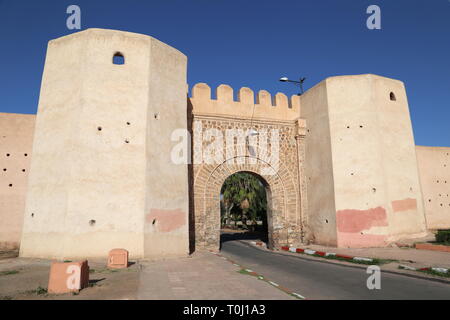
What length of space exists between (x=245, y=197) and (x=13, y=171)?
54.6 ft

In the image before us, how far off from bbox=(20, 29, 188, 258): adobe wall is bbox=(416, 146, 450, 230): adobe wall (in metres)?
11.8

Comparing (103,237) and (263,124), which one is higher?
(263,124)

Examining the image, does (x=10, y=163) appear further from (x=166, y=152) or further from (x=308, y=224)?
(x=308, y=224)

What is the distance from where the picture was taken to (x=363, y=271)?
23.4 ft

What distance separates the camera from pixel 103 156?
8.30 metres

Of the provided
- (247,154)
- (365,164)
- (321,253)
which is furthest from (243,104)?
(321,253)

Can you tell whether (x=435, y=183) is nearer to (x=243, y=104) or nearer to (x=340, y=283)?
(x=243, y=104)

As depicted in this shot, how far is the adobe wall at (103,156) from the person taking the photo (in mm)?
7914

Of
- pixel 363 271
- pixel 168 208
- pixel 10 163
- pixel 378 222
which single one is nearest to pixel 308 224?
pixel 378 222

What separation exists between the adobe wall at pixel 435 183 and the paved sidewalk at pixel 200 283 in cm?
1162

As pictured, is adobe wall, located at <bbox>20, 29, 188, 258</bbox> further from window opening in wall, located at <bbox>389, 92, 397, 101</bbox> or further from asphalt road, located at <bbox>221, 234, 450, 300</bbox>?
window opening in wall, located at <bbox>389, 92, 397, 101</bbox>

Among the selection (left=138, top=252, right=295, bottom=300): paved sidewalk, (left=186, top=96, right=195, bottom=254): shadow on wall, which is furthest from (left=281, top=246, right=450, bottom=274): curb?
(left=186, top=96, right=195, bottom=254): shadow on wall

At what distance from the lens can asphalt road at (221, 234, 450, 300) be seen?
16.1 ft

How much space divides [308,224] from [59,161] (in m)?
9.24
